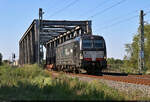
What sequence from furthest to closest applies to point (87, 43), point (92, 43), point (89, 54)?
1. point (92, 43)
2. point (87, 43)
3. point (89, 54)

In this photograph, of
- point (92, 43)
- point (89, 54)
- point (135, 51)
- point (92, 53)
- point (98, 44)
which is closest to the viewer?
point (89, 54)

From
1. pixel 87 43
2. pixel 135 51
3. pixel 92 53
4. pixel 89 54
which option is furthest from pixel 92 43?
pixel 135 51

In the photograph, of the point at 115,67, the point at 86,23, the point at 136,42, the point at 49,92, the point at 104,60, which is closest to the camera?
the point at 49,92

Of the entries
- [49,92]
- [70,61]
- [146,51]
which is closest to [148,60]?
[146,51]

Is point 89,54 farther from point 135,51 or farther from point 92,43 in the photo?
point 135,51

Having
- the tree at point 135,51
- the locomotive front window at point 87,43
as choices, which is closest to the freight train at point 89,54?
the locomotive front window at point 87,43

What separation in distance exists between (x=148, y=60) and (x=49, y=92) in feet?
133

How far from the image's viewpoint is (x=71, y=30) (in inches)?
2008

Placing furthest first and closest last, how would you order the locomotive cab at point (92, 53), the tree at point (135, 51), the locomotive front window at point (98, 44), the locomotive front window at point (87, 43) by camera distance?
the tree at point (135, 51) → the locomotive front window at point (98, 44) → the locomotive front window at point (87, 43) → the locomotive cab at point (92, 53)

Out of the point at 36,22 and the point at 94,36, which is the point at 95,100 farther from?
the point at 36,22

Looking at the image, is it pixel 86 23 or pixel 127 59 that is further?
pixel 127 59

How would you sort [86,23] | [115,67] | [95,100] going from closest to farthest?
1. [95,100]
2. [115,67]
3. [86,23]

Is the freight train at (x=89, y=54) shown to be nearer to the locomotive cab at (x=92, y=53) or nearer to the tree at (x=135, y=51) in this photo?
the locomotive cab at (x=92, y=53)

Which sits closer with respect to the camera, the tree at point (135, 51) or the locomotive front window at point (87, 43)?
the locomotive front window at point (87, 43)
